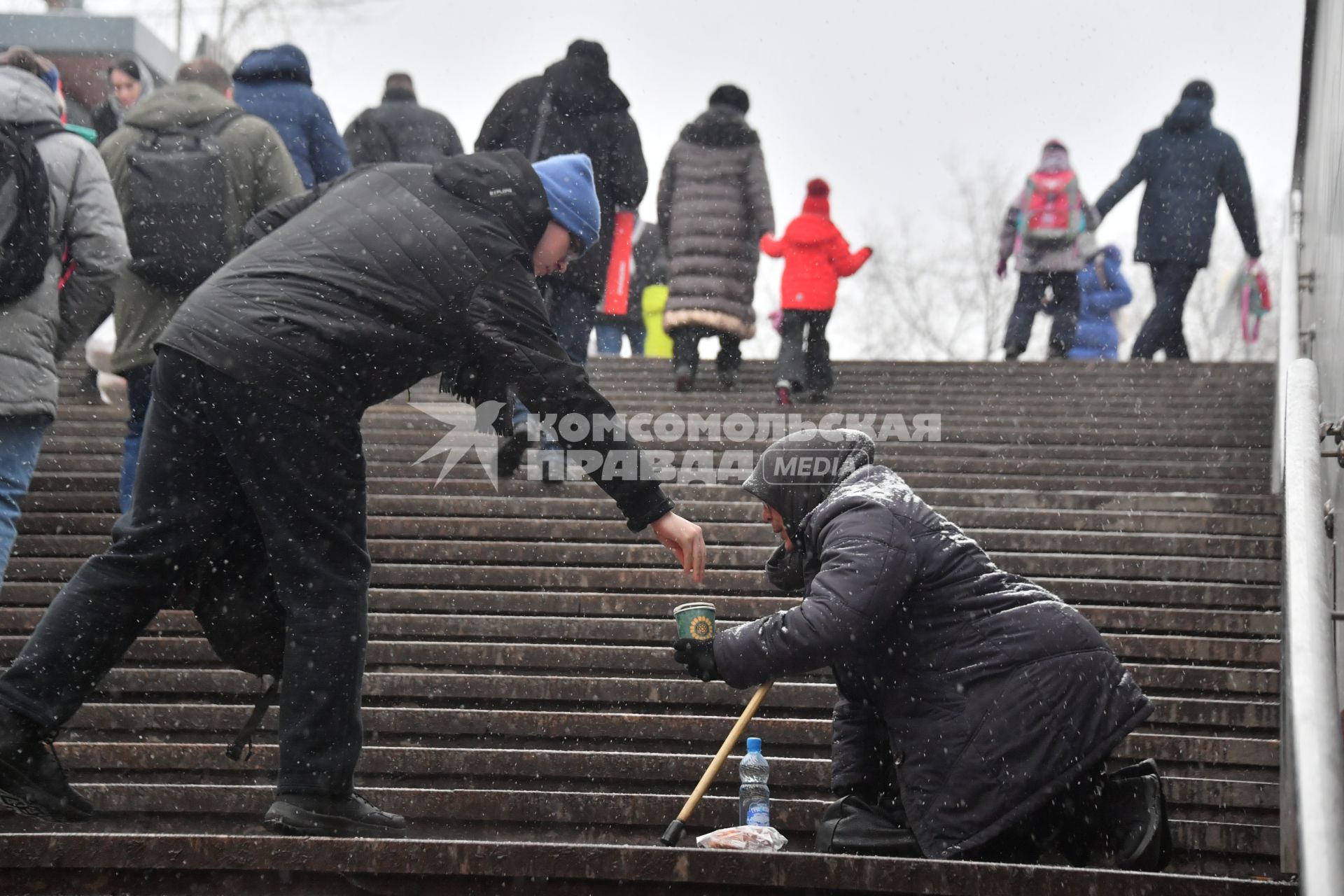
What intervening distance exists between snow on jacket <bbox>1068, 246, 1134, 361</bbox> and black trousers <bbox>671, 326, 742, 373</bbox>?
5193 mm

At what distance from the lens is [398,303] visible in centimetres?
349

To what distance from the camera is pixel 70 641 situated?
3.44 meters

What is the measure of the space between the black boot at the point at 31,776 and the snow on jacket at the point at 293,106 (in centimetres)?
523

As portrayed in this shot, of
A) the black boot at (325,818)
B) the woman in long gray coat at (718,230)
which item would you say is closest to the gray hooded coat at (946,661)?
the black boot at (325,818)

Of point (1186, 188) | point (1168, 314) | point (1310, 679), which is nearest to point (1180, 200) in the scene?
point (1186, 188)

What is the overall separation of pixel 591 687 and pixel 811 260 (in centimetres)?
546

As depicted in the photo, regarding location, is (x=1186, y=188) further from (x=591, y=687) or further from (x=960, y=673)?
(x=960, y=673)

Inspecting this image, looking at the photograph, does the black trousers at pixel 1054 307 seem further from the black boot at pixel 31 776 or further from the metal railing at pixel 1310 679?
the black boot at pixel 31 776

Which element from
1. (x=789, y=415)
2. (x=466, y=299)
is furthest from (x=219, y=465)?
(x=789, y=415)

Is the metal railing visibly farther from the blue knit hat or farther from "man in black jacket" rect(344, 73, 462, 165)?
"man in black jacket" rect(344, 73, 462, 165)

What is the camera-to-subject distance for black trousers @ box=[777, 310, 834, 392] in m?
9.21

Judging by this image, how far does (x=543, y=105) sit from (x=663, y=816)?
15.0ft

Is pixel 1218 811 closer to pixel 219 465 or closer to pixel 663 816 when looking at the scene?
pixel 663 816
